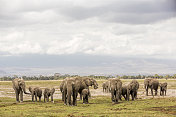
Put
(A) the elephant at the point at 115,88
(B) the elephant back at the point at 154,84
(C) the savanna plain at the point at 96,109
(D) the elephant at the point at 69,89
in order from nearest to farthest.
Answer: (C) the savanna plain at the point at 96,109, (D) the elephant at the point at 69,89, (A) the elephant at the point at 115,88, (B) the elephant back at the point at 154,84

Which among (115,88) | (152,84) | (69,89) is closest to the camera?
(69,89)

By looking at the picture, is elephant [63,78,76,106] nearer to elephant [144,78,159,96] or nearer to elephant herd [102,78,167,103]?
elephant herd [102,78,167,103]

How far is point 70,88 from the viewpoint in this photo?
36188 millimetres

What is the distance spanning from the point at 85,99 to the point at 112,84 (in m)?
4.68

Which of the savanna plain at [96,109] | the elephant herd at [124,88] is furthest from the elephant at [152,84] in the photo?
the savanna plain at [96,109]

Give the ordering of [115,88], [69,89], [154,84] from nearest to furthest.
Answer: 1. [69,89]
2. [115,88]
3. [154,84]

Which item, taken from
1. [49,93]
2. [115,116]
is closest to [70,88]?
[49,93]

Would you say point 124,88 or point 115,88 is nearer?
point 115,88

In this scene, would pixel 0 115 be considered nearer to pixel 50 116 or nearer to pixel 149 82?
pixel 50 116

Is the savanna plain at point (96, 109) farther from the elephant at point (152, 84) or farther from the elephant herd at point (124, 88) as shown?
the elephant at point (152, 84)

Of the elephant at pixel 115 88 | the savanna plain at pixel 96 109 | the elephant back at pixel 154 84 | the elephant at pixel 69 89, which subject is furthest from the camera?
the elephant back at pixel 154 84

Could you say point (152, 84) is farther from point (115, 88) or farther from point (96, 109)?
point (96, 109)

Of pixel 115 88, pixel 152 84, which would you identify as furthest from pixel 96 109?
pixel 152 84

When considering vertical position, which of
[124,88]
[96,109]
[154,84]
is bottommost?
[96,109]
